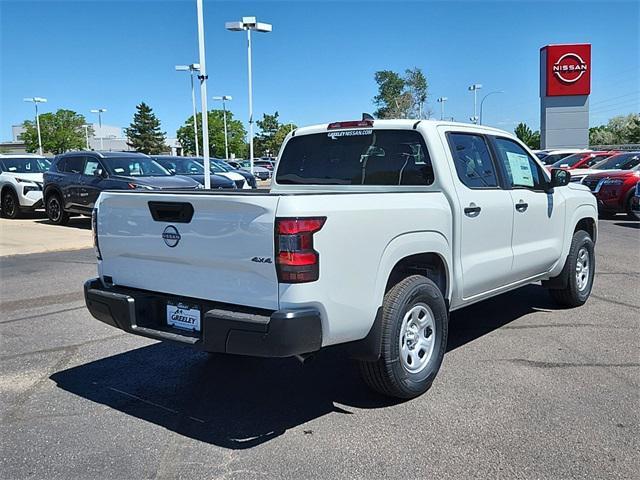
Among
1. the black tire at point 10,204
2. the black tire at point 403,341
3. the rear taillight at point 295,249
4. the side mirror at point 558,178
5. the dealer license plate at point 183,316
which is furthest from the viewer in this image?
the black tire at point 10,204

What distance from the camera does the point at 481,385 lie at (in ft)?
14.5

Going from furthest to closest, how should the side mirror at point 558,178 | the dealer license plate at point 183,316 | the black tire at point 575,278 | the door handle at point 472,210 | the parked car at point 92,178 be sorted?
the parked car at point 92,178 < the black tire at point 575,278 < the side mirror at point 558,178 < the door handle at point 472,210 < the dealer license plate at point 183,316

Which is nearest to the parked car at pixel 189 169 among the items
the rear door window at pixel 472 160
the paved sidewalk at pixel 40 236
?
the paved sidewalk at pixel 40 236

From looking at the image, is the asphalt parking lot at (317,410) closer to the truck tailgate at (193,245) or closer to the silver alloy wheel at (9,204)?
the truck tailgate at (193,245)

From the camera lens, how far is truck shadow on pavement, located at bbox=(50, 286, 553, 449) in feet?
12.7

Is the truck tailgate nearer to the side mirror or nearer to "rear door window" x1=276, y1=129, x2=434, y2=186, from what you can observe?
"rear door window" x1=276, y1=129, x2=434, y2=186

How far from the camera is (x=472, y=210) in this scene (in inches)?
185

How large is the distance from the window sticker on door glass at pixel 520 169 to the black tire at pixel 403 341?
6.11ft

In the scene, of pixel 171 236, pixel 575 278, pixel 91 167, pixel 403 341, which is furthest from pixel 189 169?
pixel 403 341

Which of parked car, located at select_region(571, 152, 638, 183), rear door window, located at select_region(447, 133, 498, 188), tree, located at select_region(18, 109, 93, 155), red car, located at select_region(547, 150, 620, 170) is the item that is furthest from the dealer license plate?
tree, located at select_region(18, 109, 93, 155)

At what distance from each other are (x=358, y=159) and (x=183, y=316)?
206cm

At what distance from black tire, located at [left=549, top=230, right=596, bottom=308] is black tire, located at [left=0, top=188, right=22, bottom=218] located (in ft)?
49.0

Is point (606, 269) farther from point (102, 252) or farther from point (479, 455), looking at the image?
point (102, 252)

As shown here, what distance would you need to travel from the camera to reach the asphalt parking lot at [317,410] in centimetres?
333
